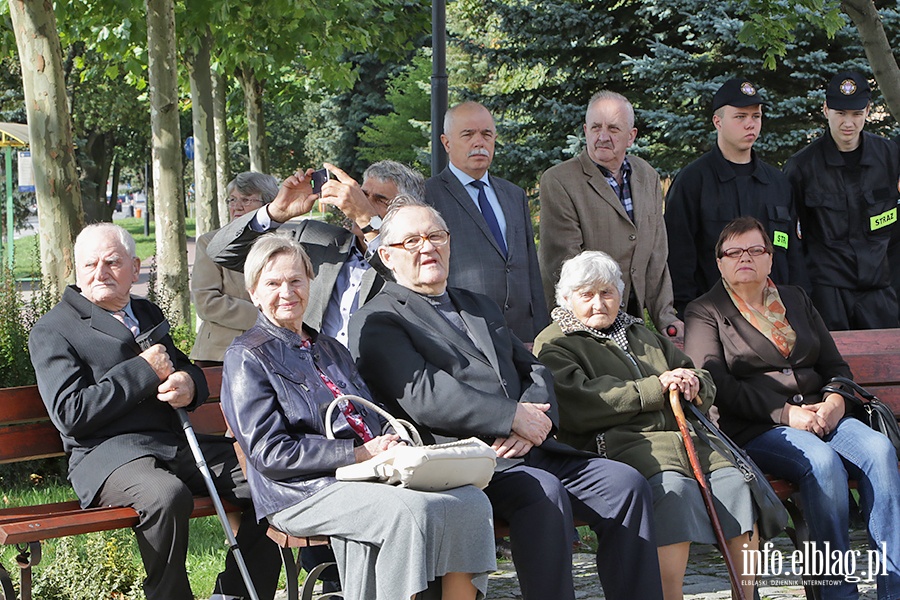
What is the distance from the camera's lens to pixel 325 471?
13.9 feet

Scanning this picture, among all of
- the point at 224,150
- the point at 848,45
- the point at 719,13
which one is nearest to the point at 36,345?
the point at 719,13

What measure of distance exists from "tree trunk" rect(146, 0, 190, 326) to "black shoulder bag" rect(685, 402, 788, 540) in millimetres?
6972

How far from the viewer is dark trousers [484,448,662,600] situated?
14.4ft

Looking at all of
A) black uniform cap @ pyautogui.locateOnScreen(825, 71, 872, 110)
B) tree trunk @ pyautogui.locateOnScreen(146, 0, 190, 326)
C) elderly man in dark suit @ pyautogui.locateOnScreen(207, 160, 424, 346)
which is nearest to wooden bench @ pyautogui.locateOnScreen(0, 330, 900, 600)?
elderly man in dark suit @ pyautogui.locateOnScreen(207, 160, 424, 346)

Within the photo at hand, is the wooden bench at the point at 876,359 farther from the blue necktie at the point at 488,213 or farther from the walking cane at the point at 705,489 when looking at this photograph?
the blue necktie at the point at 488,213

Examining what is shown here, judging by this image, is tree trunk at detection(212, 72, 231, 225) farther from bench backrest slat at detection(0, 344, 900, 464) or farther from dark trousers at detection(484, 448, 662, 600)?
dark trousers at detection(484, 448, 662, 600)

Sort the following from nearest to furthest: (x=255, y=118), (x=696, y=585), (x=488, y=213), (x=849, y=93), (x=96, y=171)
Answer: (x=696, y=585), (x=488, y=213), (x=849, y=93), (x=255, y=118), (x=96, y=171)

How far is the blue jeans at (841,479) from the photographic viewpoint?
506 centimetres

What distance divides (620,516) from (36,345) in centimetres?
244

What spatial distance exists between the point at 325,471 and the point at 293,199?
4.71 feet

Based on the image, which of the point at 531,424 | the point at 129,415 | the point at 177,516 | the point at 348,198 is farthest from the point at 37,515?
the point at 531,424

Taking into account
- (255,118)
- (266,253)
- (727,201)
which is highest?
(255,118)

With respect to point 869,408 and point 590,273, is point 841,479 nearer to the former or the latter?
point 869,408

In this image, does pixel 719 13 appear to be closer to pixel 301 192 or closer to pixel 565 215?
pixel 565 215
